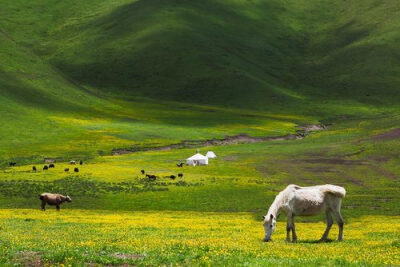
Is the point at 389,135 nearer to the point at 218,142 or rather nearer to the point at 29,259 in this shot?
the point at 218,142

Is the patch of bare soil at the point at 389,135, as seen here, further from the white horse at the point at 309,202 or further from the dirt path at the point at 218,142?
the white horse at the point at 309,202

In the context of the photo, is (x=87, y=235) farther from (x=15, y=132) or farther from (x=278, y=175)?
(x=15, y=132)

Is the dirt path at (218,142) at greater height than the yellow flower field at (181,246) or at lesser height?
greater

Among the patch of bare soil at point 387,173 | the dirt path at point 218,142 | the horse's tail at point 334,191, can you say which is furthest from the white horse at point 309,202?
the dirt path at point 218,142

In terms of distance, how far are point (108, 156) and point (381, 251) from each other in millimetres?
96544

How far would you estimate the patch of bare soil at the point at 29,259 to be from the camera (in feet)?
66.0

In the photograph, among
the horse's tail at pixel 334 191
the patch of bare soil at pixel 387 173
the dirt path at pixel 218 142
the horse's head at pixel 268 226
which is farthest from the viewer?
the dirt path at pixel 218 142

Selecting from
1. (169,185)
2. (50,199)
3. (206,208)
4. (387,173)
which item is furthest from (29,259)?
(387,173)

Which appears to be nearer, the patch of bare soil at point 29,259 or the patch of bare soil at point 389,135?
the patch of bare soil at point 29,259

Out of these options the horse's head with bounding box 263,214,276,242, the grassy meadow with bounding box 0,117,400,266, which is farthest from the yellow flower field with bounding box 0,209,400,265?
the horse's head with bounding box 263,214,276,242

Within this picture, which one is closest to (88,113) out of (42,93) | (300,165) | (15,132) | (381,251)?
(42,93)

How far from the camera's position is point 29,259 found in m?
20.5

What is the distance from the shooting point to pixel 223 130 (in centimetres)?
15988

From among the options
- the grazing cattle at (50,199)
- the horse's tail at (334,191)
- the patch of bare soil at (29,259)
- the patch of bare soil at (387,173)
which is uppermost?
the patch of bare soil at (387,173)
